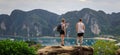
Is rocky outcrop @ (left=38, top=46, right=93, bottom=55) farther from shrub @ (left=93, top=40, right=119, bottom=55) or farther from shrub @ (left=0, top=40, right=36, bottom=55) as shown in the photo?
shrub @ (left=93, top=40, right=119, bottom=55)

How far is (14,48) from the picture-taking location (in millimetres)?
18609

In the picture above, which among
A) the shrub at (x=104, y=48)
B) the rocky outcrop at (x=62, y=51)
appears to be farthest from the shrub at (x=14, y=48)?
the shrub at (x=104, y=48)

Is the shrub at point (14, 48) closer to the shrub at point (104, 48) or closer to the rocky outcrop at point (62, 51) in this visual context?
the rocky outcrop at point (62, 51)

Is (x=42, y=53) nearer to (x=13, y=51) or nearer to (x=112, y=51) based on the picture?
(x=13, y=51)

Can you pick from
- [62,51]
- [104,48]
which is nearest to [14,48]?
[62,51]

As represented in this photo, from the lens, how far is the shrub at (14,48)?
18469mm

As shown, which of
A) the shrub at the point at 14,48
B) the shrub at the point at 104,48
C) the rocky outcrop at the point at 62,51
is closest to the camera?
the shrub at the point at 14,48

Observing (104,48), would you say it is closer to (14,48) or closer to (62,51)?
(62,51)

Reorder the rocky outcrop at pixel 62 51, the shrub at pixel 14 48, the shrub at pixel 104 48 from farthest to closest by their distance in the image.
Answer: the shrub at pixel 104 48, the rocky outcrop at pixel 62 51, the shrub at pixel 14 48

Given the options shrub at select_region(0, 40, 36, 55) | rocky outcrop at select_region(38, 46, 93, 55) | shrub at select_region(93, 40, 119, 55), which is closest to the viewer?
shrub at select_region(0, 40, 36, 55)

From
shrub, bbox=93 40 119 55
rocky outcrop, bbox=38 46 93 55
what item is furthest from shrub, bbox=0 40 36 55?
shrub, bbox=93 40 119 55

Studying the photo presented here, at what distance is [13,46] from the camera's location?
61.8ft

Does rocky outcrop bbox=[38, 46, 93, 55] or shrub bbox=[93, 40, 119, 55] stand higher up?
rocky outcrop bbox=[38, 46, 93, 55]

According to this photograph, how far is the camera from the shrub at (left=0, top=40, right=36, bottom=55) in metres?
18.5
